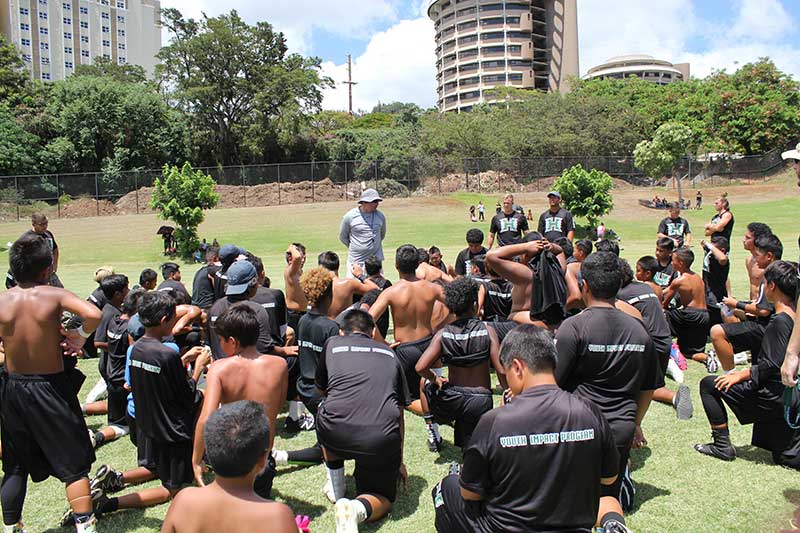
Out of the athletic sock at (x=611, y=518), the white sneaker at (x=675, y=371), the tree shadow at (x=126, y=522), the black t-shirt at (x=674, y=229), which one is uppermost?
the black t-shirt at (x=674, y=229)

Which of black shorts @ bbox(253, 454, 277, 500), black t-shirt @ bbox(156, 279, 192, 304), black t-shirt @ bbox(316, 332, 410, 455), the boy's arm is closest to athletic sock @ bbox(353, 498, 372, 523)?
black t-shirt @ bbox(316, 332, 410, 455)

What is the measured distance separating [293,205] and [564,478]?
41588 mm

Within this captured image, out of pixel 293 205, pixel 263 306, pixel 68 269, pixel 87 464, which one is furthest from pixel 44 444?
pixel 293 205

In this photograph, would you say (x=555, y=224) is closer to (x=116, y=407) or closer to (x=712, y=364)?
(x=712, y=364)

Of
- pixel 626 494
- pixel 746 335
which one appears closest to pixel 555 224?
pixel 746 335

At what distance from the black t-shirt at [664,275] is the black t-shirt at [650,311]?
2.88 meters

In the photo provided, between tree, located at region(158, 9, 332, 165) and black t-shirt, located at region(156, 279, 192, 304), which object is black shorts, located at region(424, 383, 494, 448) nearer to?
black t-shirt, located at region(156, 279, 192, 304)

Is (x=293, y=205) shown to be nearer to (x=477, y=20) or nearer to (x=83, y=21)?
(x=477, y=20)

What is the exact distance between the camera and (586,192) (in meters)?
31.7

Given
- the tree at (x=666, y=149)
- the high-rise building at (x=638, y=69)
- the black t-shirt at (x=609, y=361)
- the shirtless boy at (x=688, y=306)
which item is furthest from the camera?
the high-rise building at (x=638, y=69)

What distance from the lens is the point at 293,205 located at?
141ft

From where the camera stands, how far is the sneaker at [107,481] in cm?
441

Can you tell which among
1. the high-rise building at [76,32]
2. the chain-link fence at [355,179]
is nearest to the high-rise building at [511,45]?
the chain-link fence at [355,179]

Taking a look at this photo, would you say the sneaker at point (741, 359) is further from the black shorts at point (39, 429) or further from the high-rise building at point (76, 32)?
the high-rise building at point (76, 32)
